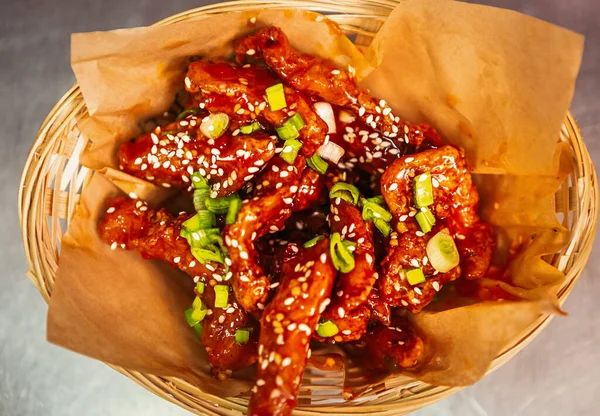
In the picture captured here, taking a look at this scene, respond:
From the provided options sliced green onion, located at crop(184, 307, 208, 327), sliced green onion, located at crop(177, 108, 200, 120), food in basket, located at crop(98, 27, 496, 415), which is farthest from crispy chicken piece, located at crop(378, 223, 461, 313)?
sliced green onion, located at crop(177, 108, 200, 120)

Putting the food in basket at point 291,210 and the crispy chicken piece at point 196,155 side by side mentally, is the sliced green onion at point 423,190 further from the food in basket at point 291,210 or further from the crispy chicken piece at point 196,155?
the crispy chicken piece at point 196,155

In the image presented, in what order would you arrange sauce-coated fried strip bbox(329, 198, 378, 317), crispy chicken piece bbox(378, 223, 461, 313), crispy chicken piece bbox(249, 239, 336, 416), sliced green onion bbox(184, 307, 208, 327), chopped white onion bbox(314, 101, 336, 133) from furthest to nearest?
chopped white onion bbox(314, 101, 336, 133) < sliced green onion bbox(184, 307, 208, 327) < crispy chicken piece bbox(378, 223, 461, 313) < sauce-coated fried strip bbox(329, 198, 378, 317) < crispy chicken piece bbox(249, 239, 336, 416)

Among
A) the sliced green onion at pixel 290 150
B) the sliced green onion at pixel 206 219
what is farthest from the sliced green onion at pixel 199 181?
the sliced green onion at pixel 290 150

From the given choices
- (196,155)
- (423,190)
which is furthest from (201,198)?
(423,190)

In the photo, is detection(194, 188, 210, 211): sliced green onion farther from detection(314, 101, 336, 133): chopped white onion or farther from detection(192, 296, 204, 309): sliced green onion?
detection(314, 101, 336, 133): chopped white onion

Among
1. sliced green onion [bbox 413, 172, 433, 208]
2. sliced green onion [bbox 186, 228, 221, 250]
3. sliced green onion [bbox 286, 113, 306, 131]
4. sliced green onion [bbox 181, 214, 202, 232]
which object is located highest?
sliced green onion [bbox 286, 113, 306, 131]

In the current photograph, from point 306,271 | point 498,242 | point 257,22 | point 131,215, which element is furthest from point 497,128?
point 131,215

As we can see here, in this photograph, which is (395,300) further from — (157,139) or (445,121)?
(157,139)
